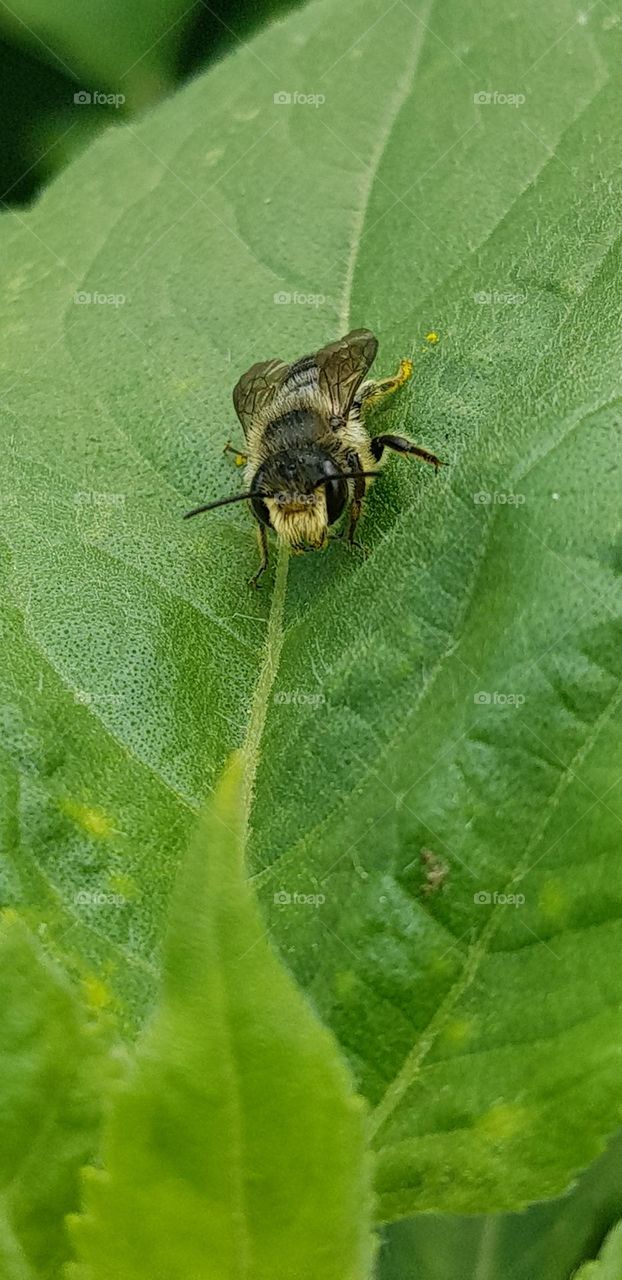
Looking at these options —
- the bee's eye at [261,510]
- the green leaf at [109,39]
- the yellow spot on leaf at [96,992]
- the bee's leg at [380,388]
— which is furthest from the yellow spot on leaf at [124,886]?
the green leaf at [109,39]

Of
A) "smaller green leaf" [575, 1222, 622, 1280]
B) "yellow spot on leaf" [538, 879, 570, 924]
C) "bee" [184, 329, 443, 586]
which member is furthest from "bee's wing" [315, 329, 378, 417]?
"smaller green leaf" [575, 1222, 622, 1280]

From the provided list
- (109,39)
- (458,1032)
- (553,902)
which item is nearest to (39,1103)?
(458,1032)

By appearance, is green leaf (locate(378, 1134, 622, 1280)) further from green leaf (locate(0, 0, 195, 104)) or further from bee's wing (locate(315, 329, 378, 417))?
green leaf (locate(0, 0, 195, 104))

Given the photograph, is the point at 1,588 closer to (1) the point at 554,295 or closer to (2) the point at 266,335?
(2) the point at 266,335

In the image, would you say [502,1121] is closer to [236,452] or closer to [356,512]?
[356,512]

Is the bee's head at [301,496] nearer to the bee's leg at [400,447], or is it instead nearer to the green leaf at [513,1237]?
the bee's leg at [400,447]
